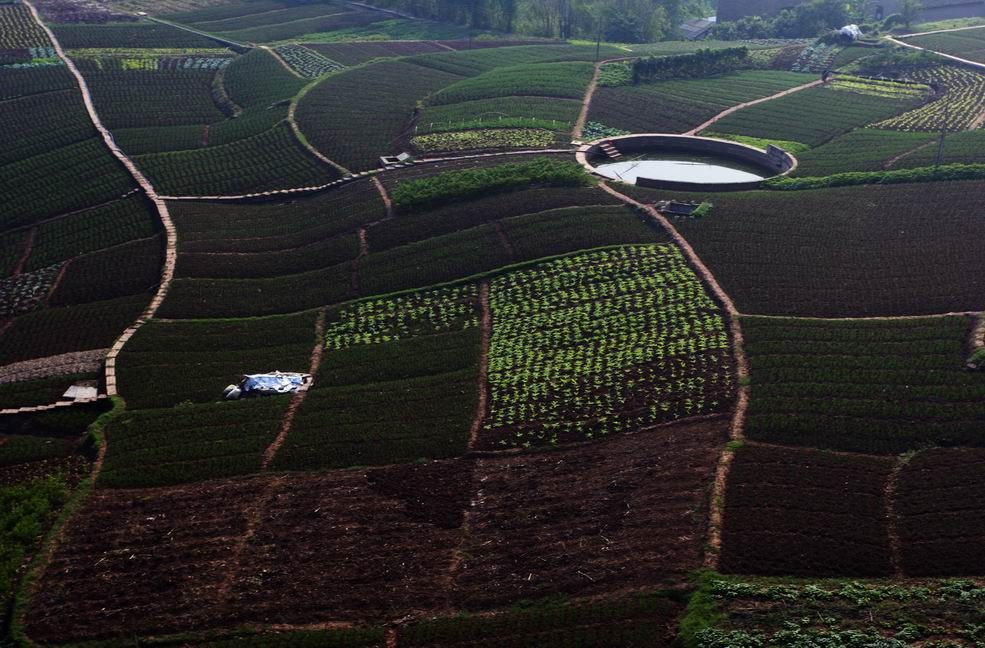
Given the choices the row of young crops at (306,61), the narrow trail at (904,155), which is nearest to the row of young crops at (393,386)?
the narrow trail at (904,155)

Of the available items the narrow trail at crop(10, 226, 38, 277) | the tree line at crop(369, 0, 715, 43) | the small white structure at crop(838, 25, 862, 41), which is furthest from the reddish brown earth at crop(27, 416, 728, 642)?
the tree line at crop(369, 0, 715, 43)

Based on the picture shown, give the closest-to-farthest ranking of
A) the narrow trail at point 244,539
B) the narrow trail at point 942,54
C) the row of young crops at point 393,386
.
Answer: the narrow trail at point 244,539, the row of young crops at point 393,386, the narrow trail at point 942,54

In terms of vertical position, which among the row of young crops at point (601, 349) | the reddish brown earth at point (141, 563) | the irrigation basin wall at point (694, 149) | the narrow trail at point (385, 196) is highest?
the irrigation basin wall at point (694, 149)

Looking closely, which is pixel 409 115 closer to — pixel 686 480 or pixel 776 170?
pixel 776 170

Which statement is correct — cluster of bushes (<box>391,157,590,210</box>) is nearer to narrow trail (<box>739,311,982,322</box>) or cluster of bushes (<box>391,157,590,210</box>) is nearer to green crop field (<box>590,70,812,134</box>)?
green crop field (<box>590,70,812,134</box>)

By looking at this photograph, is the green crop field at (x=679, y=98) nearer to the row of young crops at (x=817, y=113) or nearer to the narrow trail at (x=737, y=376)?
the row of young crops at (x=817, y=113)

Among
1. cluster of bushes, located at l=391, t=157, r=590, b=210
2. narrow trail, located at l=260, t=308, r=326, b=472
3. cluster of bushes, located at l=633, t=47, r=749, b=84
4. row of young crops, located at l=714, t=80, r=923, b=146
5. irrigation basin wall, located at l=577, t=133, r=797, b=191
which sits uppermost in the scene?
cluster of bushes, located at l=633, t=47, r=749, b=84

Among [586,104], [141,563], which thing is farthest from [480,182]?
[141,563]

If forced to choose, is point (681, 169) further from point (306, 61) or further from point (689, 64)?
point (306, 61)
